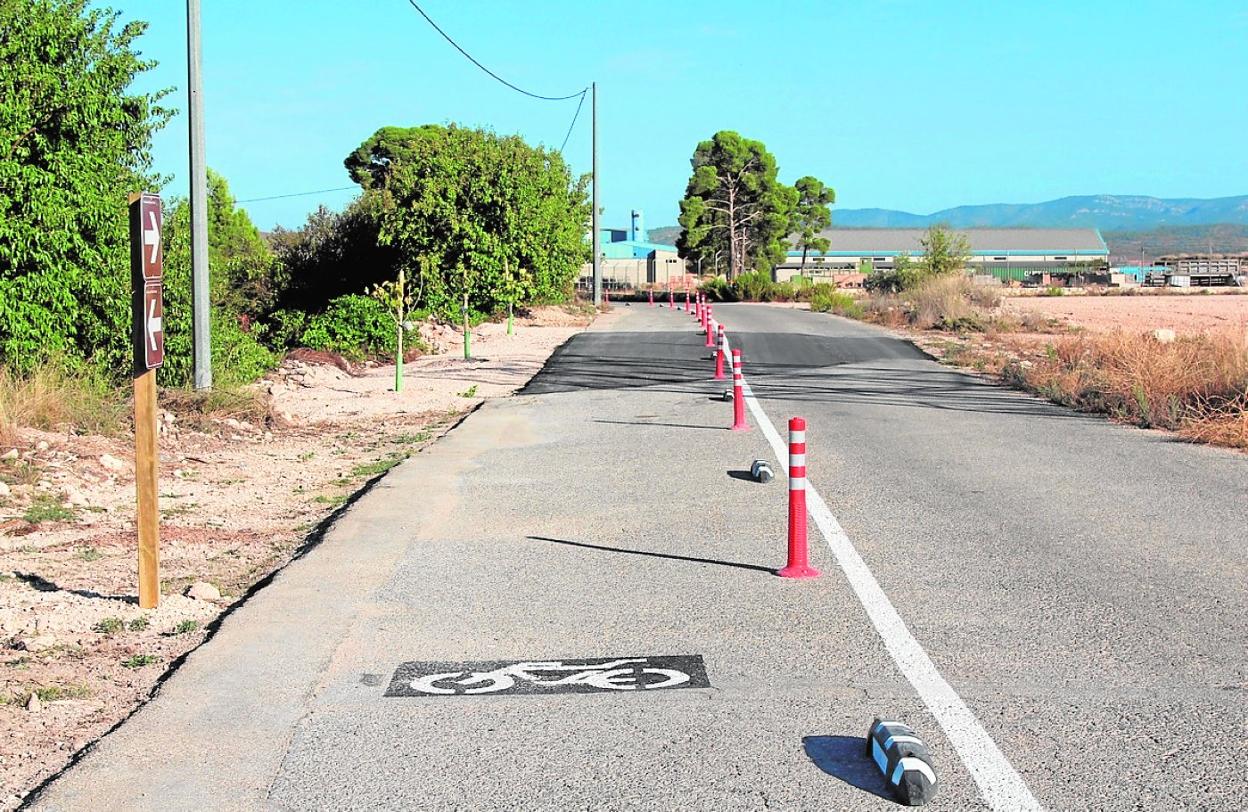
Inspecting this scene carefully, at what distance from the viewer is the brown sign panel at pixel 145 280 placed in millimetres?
7344

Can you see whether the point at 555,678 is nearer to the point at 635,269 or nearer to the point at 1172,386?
the point at 1172,386

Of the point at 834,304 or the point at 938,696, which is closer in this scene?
the point at 938,696

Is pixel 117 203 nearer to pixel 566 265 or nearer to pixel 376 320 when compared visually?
pixel 376 320

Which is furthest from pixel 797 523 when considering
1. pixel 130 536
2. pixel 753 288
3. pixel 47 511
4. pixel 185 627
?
pixel 753 288

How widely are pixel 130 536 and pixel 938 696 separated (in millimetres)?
6458

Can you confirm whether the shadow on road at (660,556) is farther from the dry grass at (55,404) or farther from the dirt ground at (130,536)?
the dry grass at (55,404)

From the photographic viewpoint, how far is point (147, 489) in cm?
762

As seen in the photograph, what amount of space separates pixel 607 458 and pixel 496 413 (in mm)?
4987

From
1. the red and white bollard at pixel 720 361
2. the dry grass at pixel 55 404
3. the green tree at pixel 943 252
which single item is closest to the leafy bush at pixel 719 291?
the green tree at pixel 943 252

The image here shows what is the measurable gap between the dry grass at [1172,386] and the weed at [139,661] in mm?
11427

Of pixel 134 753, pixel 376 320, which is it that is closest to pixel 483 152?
pixel 376 320

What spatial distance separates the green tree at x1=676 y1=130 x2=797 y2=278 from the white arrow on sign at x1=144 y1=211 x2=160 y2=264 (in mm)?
86885

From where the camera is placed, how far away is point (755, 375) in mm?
24125

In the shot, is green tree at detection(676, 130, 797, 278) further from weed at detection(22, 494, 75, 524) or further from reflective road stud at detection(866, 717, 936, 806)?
reflective road stud at detection(866, 717, 936, 806)
